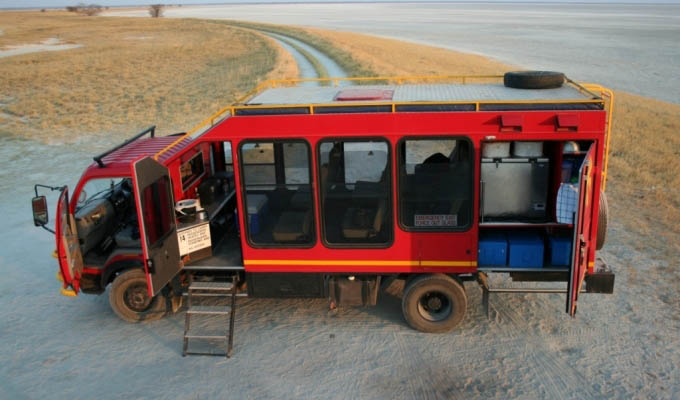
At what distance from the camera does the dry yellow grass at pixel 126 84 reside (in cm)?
2236

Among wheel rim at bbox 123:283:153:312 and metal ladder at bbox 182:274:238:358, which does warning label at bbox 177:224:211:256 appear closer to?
metal ladder at bbox 182:274:238:358

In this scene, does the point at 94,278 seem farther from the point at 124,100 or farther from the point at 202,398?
the point at 124,100

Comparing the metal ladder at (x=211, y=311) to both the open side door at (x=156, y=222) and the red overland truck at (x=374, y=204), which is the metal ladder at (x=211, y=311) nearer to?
the red overland truck at (x=374, y=204)

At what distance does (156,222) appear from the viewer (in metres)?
7.54

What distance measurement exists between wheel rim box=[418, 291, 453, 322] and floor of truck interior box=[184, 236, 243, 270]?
2484 millimetres

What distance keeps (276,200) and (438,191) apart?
211cm

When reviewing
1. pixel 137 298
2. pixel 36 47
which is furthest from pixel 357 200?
pixel 36 47

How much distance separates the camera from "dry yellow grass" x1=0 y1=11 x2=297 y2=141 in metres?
22.4

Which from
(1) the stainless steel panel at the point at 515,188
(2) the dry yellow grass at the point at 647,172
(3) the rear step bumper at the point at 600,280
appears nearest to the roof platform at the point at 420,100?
(1) the stainless steel panel at the point at 515,188

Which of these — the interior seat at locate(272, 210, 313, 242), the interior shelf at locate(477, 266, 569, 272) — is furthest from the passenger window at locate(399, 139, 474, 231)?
the interior seat at locate(272, 210, 313, 242)

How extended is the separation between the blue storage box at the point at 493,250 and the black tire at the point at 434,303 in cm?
49

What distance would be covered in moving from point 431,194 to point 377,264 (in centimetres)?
115

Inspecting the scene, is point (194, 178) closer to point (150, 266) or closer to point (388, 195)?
point (150, 266)

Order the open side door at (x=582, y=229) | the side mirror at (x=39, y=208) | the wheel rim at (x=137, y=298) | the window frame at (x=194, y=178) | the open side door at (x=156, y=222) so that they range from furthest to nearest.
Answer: the window frame at (x=194, y=178)
the wheel rim at (x=137, y=298)
the side mirror at (x=39, y=208)
the open side door at (x=156, y=222)
the open side door at (x=582, y=229)
